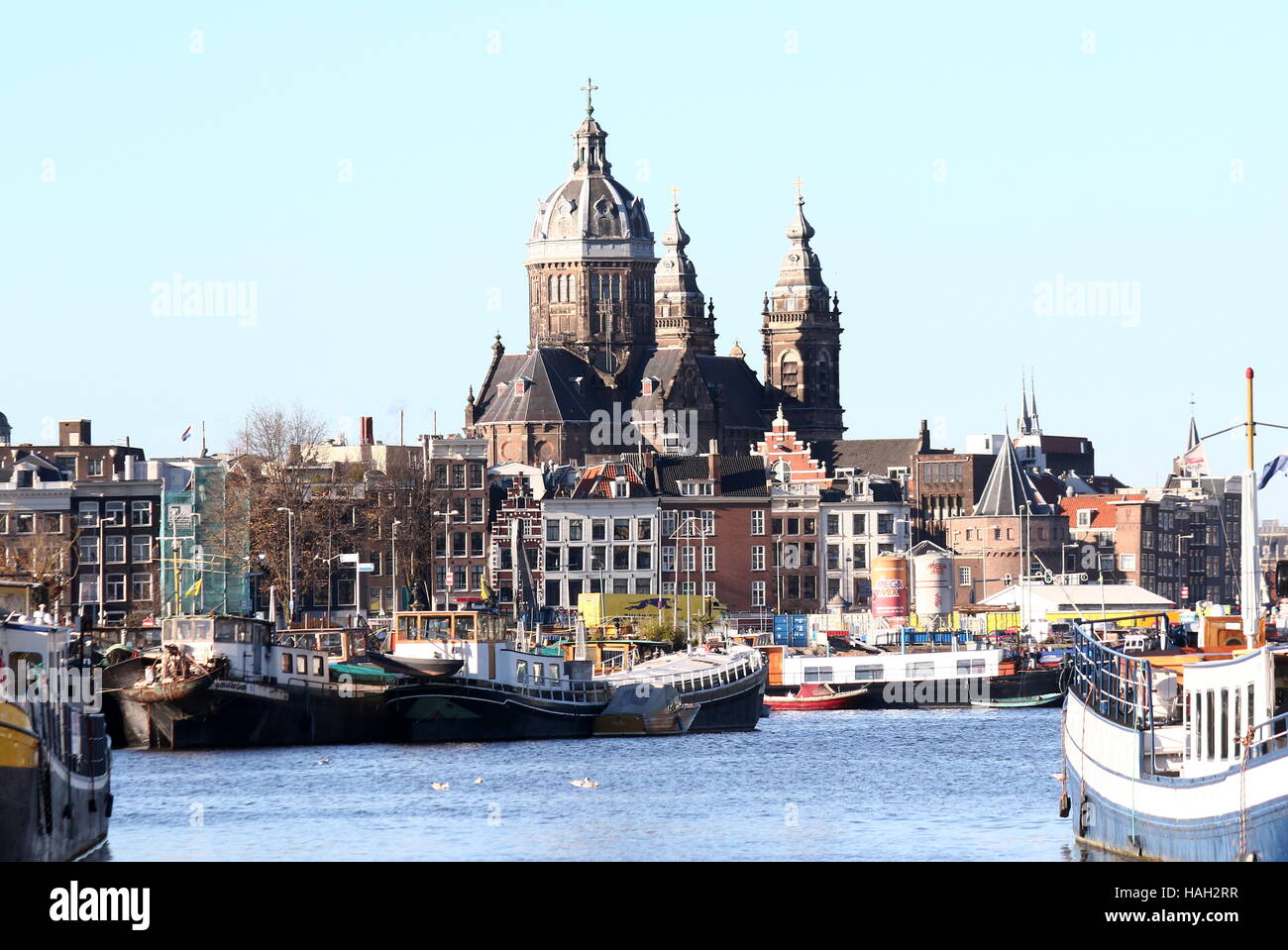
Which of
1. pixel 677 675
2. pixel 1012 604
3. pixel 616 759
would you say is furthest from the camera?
pixel 1012 604

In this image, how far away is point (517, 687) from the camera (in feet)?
308

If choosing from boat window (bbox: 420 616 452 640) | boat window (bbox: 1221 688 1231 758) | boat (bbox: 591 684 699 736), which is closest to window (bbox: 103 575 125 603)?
boat (bbox: 591 684 699 736)

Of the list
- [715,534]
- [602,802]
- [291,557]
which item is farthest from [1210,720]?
[715,534]

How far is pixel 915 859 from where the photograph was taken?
176 feet

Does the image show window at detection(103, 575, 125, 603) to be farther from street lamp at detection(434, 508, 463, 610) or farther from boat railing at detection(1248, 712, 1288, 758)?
boat railing at detection(1248, 712, 1288, 758)

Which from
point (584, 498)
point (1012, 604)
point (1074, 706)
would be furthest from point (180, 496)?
point (1074, 706)

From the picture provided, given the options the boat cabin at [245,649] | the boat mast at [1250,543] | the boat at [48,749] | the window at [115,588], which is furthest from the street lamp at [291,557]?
the boat mast at [1250,543]

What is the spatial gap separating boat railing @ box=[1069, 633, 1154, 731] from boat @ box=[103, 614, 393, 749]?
34.1 metres

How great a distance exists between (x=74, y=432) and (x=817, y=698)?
50.8 m

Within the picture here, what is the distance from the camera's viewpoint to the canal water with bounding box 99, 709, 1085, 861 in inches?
2242

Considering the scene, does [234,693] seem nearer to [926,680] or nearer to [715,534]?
[926,680]

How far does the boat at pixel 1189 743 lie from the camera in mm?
41156
